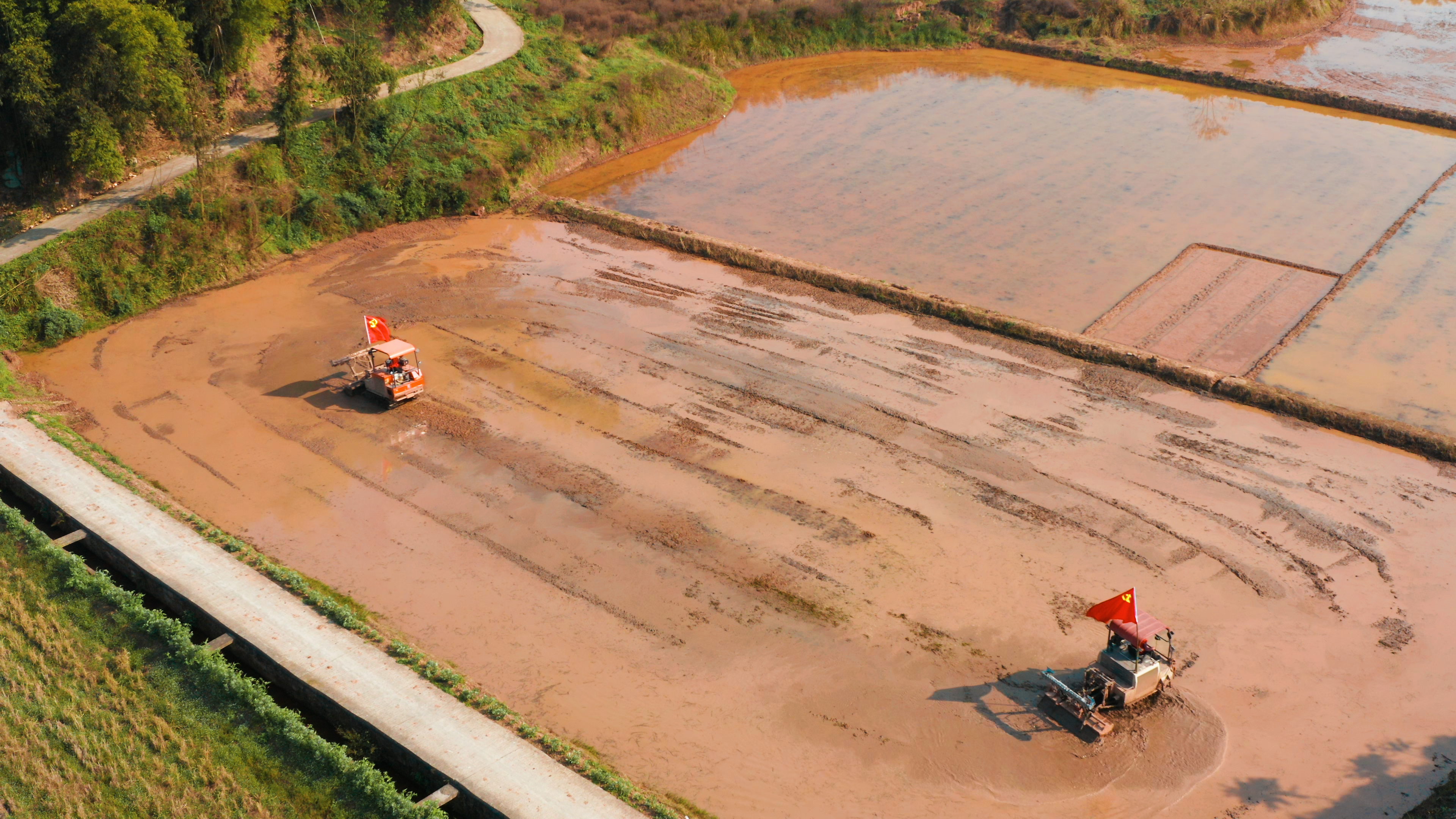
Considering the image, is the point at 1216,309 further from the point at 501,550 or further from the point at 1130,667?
the point at 501,550

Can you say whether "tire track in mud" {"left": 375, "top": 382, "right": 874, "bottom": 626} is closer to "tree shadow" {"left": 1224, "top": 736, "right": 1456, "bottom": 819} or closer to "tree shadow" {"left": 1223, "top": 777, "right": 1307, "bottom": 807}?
"tree shadow" {"left": 1223, "top": 777, "right": 1307, "bottom": 807}

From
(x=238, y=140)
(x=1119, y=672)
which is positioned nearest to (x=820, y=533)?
(x=1119, y=672)

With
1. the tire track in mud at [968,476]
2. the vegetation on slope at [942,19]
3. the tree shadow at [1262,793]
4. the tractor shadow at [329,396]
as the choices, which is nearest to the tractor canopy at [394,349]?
the tractor shadow at [329,396]

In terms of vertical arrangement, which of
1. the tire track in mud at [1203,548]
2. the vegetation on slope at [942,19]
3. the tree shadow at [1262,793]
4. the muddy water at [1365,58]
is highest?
the vegetation on slope at [942,19]

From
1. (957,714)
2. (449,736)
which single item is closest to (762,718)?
(957,714)

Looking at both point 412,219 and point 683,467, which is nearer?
point 683,467

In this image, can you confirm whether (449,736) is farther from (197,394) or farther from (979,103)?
(979,103)

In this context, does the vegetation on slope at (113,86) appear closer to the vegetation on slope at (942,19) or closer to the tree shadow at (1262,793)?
the vegetation on slope at (942,19)
